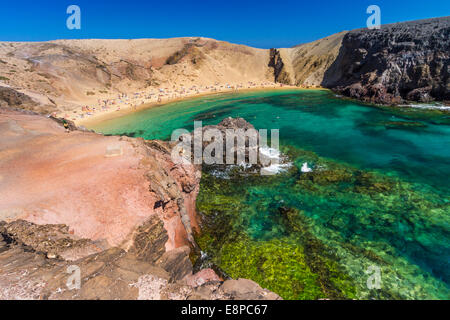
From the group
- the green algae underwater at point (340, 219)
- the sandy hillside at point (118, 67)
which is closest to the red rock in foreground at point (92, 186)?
the green algae underwater at point (340, 219)

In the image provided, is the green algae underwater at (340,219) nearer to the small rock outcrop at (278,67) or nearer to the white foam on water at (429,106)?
the white foam on water at (429,106)

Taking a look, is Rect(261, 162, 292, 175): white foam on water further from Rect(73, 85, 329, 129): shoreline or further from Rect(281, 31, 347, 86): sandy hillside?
Rect(281, 31, 347, 86): sandy hillside

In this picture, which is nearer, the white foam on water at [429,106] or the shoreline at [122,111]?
the white foam on water at [429,106]

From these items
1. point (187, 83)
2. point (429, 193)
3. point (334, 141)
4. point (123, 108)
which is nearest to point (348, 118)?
point (334, 141)

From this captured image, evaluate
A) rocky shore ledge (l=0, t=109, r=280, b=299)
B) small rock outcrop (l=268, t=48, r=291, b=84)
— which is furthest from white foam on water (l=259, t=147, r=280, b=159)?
small rock outcrop (l=268, t=48, r=291, b=84)

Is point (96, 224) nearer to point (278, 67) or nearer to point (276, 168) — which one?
point (276, 168)

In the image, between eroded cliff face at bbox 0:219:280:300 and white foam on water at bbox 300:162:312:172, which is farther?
white foam on water at bbox 300:162:312:172

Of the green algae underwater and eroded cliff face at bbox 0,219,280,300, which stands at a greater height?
eroded cliff face at bbox 0,219,280,300
